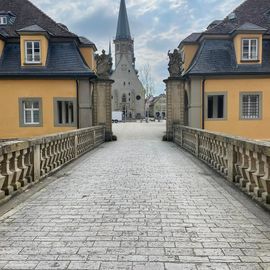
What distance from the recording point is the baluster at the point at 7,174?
245 inches

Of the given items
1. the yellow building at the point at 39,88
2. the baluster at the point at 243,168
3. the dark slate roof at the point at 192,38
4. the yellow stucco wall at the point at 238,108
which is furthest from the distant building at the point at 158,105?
the baluster at the point at 243,168

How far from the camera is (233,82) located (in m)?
20.9

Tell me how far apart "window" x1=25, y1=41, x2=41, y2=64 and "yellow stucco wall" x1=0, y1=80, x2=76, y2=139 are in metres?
1.41

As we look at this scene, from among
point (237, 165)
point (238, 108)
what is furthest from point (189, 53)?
point (237, 165)

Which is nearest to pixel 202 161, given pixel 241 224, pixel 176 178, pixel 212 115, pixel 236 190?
pixel 176 178

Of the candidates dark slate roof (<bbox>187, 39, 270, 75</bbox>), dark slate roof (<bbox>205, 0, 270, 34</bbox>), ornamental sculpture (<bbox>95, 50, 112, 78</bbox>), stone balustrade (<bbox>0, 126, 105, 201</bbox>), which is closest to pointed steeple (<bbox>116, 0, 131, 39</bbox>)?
dark slate roof (<bbox>205, 0, 270, 34</bbox>)

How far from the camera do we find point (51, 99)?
20.9m

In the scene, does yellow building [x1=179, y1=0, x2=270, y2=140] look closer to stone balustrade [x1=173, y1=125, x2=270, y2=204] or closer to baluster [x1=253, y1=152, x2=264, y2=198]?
stone balustrade [x1=173, y1=125, x2=270, y2=204]

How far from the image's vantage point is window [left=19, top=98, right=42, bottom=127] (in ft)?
68.6

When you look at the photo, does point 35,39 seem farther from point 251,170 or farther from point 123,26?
point 123,26

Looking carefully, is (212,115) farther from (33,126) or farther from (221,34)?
(33,126)

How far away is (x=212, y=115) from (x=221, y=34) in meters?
5.32

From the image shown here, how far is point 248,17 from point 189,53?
5172mm

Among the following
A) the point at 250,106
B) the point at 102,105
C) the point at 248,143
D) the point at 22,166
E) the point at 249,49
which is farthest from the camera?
the point at 102,105
